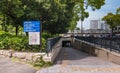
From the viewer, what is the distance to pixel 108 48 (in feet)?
67.3

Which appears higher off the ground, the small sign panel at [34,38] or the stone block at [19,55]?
the small sign panel at [34,38]

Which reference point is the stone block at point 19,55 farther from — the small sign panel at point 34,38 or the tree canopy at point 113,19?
the tree canopy at point 113,19

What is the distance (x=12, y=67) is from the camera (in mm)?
13844

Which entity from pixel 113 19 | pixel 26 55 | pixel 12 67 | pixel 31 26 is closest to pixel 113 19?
pixel 113 19

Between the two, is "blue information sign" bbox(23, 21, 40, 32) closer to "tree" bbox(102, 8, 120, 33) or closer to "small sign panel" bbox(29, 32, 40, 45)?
"small sign panel" bbox(29, 32, 40, 45)

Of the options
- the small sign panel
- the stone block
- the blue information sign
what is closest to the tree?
the blue information sign

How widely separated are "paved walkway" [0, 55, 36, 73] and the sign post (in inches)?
64.5

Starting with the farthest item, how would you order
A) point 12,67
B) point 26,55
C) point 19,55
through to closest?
point 19,55, point 26,55, point 12,67

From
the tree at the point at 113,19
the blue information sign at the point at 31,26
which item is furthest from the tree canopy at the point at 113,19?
the blue information sign at the point at 31,26

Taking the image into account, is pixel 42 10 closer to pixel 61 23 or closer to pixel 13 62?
pixel 13 62

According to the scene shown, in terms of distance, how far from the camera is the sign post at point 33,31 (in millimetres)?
15977

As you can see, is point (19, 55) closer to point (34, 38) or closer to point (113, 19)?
point (34, 38)

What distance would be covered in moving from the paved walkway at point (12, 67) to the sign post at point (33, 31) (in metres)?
1.64

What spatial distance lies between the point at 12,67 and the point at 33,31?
2.94 metres
